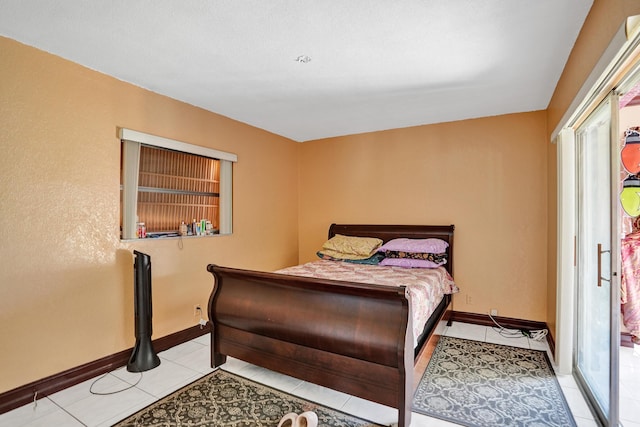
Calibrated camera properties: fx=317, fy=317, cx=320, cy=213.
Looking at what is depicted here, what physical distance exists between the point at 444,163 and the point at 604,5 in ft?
8.13

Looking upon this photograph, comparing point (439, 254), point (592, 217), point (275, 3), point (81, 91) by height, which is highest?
point (275, 3)

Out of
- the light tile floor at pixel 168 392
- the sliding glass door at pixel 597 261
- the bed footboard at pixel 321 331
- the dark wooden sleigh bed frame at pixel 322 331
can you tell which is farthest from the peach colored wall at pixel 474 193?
the bed footboard at pixel 321 331

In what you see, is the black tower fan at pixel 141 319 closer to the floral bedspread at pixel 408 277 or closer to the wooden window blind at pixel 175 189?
the wooden window blind at pixel 175 189

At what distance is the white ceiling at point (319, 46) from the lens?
6.03ft

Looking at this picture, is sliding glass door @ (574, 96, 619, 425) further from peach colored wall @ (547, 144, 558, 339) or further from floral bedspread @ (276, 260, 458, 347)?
floral bedspread @ (276, 260, 458, 347)

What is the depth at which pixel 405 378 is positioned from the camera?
6.04ft

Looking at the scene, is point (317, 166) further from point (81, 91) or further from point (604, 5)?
point (604, 5)

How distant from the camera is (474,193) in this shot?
3.83 meters

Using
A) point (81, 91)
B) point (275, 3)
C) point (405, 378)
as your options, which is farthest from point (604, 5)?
point (81, 91)

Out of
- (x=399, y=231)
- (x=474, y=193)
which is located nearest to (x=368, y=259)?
(x=399, y=231)

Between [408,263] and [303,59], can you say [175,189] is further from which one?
[408,263]

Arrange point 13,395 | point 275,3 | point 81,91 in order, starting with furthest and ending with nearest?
point 81,91, point 13,395, point 275,3

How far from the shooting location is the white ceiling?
1.84 meters

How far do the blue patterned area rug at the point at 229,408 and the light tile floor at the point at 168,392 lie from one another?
79mm
